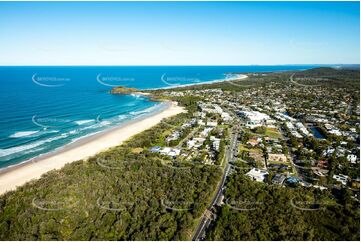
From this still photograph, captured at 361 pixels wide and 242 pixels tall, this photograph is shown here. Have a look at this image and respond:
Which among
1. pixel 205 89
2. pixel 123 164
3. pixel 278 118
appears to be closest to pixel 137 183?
pixel 123 164

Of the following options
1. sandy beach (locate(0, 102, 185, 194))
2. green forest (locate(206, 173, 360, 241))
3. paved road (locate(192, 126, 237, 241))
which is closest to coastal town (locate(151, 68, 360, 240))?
paved road (locate(192, 126, 237, 241))

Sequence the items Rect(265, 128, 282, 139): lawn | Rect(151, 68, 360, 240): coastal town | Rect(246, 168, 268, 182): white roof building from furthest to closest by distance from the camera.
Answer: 1. Rect(265, 128, 282, 139): lawn
2. Rect(246, 168, 268, 182): white roof building
3. Rect(151, 68, 360, 240): coastal town

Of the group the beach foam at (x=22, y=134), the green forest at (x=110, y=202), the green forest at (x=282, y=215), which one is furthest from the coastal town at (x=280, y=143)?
the beach foam at (x=22, y=134)

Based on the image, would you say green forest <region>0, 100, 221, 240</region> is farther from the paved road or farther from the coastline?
the coastline

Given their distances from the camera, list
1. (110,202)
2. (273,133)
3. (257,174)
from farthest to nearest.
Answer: (273,133)
(257,174)
(110,202)

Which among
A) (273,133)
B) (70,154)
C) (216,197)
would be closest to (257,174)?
(216,197)

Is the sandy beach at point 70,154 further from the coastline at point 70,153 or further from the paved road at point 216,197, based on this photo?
the paved road at point 216,197

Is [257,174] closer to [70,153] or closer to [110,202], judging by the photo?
[110,202]

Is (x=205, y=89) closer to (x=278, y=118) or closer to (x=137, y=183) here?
(x=278, y=118)
